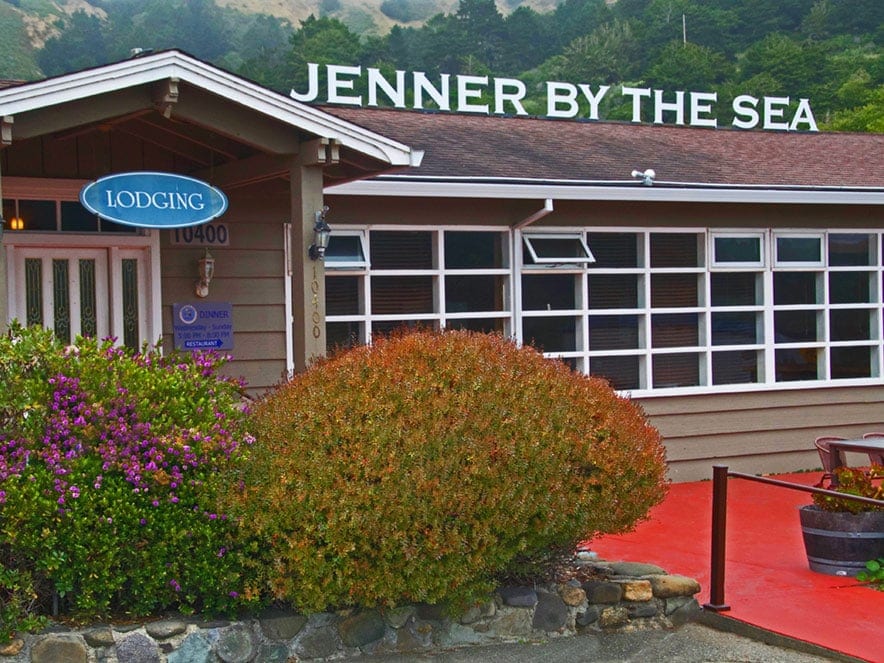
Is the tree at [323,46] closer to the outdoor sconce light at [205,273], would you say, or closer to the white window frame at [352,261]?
the white window frame at [352,261]

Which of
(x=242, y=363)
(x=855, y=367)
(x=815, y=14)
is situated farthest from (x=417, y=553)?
(x=815, y=14)

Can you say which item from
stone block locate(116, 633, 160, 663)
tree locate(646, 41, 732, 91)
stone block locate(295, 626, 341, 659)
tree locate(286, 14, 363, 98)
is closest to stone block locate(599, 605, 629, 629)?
stone block locate(295, 626, 341, 659)

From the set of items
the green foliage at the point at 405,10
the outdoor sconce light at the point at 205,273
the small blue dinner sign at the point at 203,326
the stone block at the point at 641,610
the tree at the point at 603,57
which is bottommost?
the stone block at the point at 641,610

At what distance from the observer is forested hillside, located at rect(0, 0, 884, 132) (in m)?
52.8

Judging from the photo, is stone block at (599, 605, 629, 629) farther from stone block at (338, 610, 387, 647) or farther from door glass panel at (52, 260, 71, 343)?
door glass panel at (52, 260, 71, 343)

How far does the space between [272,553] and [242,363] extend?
4.62 meters

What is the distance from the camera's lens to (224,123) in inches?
317

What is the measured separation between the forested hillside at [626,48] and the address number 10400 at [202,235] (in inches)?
1234

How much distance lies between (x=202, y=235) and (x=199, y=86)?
2540mm

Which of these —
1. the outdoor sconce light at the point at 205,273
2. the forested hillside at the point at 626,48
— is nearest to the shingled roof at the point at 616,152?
the outdoor sconce light at the point at 205,273

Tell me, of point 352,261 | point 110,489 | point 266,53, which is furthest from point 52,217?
point 266,53

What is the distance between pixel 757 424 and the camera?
12.5 metres

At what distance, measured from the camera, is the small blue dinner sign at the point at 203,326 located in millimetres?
10023

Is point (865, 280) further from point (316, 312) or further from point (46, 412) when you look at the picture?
point (46, 412)
